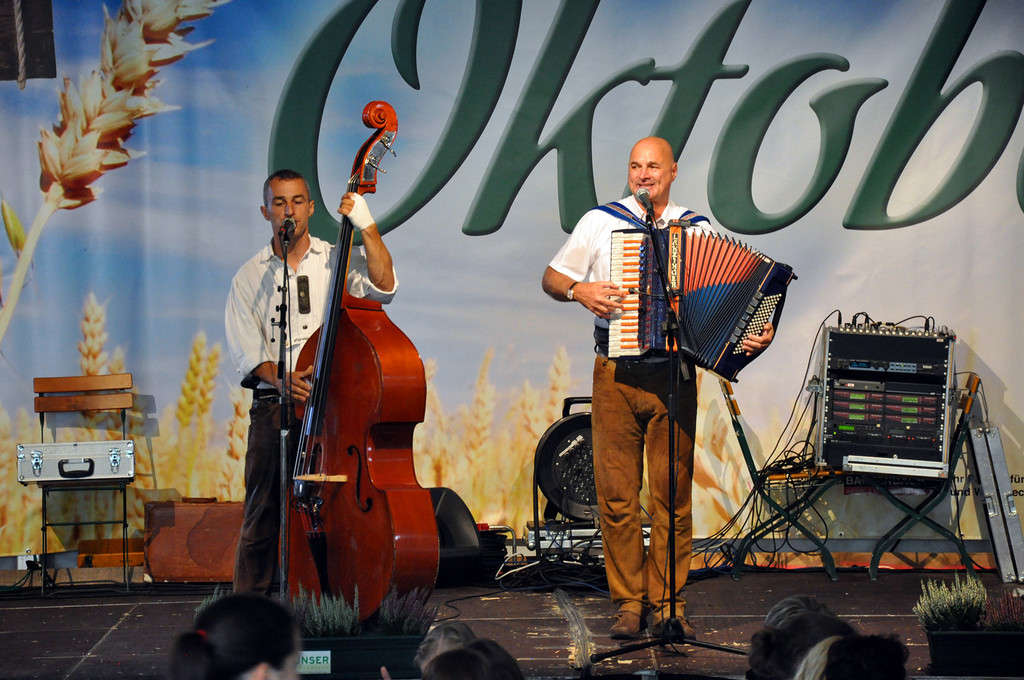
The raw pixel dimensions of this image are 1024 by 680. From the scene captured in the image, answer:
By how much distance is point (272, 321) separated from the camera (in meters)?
4.02

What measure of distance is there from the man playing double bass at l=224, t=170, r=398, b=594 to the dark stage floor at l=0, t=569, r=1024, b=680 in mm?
527

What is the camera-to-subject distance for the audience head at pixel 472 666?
1783 mm

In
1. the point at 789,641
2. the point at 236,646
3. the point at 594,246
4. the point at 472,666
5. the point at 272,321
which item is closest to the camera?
the point at 236,646

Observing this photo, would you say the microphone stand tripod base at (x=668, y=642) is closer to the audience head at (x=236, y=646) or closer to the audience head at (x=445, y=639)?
the audience head at (x=445, y=639)

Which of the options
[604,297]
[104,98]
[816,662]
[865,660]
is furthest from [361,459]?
[104,98]

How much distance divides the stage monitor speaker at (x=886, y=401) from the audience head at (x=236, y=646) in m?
4.13

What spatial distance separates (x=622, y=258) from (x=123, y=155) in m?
3.29

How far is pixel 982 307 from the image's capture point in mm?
5750

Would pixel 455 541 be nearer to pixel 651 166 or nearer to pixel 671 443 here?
pixel 671 443

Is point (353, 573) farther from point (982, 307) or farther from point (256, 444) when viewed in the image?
point (982, 307)

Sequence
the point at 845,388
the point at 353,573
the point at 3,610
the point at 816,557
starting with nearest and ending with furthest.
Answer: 1. the point at 353,573
2. the point at 3,610
3. the point at 845,388
4. the point at 816,557

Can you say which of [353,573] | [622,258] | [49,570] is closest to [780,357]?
[622,258]

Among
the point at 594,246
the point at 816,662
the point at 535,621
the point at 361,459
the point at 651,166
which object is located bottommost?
the point at 535,621

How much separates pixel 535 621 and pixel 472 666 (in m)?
2.80
